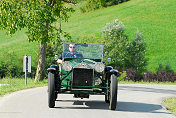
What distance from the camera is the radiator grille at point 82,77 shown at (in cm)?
1158

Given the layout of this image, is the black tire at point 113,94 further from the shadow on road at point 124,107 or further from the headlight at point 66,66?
the headlight at point 66,66

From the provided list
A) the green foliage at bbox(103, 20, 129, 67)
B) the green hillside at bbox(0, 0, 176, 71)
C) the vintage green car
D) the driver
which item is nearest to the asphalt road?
the vintage green car

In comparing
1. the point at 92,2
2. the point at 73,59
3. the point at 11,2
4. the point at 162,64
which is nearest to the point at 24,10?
the point at 11,2

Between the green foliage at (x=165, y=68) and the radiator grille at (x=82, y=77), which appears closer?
the radiator grille at (x=82, y=77)

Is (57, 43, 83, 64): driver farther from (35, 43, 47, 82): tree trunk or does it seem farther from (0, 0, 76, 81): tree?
(35, 43, 47, 82): tree trunk

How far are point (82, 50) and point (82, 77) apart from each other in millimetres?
1894

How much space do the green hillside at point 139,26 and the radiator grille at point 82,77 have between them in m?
54.2

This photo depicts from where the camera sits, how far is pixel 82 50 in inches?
523

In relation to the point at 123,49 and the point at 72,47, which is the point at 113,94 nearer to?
the point at 72,47

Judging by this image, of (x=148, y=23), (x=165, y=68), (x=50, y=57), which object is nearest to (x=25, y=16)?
(x=50, y=57)

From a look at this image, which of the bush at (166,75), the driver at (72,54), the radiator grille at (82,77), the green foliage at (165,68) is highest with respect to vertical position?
the driver at (72,54)

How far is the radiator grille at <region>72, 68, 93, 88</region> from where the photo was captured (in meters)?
11.6

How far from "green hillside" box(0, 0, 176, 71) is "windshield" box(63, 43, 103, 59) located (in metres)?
52.3

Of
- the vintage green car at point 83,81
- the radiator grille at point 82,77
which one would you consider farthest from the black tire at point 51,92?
the radiator grille at point 82,77
